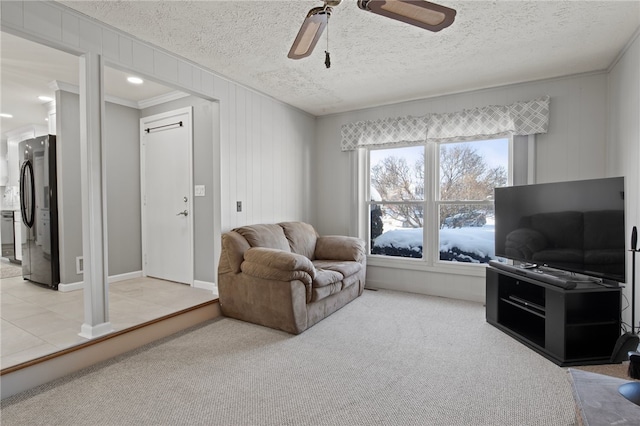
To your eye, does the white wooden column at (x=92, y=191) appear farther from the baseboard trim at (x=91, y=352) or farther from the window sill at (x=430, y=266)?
the window sill at (x=430, y=266)

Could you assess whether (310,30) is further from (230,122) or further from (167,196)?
(167,196)

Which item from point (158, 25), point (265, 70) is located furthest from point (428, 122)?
point (158, 25)

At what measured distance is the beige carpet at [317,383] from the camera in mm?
1768

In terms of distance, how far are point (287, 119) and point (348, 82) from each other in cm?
117

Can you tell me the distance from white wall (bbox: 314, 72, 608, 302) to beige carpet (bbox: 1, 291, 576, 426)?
1195 millimetres

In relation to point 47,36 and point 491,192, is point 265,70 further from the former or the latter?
point 491,192

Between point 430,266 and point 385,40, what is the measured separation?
272cm

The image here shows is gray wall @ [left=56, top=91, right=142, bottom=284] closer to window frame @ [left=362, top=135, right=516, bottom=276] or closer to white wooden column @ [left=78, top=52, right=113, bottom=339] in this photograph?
white wooden column @ [left=78, top=52, right=113, bottom=339]

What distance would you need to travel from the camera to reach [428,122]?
404 centimetres

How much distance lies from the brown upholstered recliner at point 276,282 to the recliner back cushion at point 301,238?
0.06 meters

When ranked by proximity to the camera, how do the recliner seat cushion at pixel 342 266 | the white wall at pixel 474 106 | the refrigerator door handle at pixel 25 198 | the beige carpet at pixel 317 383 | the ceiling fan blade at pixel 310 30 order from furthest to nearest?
the refrigerator door handle at pixel 25 198
the recliner seat cushion at pixel 342 266
the white wall at pixel 474 106
the beige carpet at pixel 317 383
the ceiling fan blade at pixel 310 30

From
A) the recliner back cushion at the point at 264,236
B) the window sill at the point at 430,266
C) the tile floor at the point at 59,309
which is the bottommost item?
the tile floor at the point at 59,309

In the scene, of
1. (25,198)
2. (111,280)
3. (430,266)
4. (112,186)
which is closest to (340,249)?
(430,266)

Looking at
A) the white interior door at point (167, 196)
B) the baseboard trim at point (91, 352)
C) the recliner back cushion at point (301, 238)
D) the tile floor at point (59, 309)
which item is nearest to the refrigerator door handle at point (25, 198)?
the tile floor at point (59, 309)
